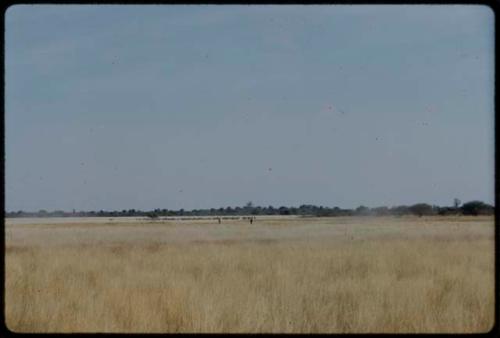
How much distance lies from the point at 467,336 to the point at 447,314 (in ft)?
6.40

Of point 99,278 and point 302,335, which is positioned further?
point 99,278

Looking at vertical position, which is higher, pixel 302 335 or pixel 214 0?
pixel 214 0

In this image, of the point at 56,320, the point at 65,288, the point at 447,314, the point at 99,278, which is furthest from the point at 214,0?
the point at 99,278

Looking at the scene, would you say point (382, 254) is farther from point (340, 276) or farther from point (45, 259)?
point (45, 259)

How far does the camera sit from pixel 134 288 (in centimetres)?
523

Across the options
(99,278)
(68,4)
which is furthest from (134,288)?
(68,4)

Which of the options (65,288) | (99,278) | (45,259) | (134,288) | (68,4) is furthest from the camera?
(45,259)

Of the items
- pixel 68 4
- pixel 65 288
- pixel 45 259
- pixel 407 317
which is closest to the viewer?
pixel 68 4

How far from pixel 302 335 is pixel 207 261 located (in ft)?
19.2

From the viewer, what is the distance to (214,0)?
105 inches

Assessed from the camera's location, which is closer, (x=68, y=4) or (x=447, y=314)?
(x=68, y=4)

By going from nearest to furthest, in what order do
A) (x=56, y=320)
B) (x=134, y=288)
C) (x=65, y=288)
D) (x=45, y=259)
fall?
(x=56, y=320), (x=134, y=288), (x=65, y=288), (x=45, y=259)

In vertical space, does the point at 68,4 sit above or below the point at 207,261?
above

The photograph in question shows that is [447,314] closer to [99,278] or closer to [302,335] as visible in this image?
[302,335]
